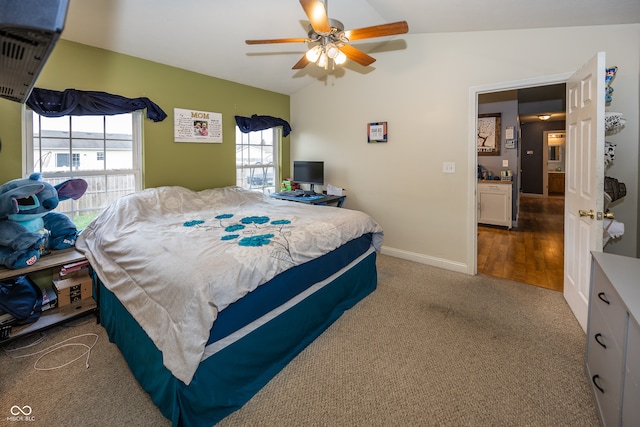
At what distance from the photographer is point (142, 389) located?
175cm

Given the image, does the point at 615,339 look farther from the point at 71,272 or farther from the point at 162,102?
the point at 162,102

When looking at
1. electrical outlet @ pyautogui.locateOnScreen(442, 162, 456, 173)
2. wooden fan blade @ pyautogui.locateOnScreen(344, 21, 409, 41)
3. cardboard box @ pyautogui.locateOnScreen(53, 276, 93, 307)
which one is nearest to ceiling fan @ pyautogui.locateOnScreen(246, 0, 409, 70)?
wooden fan blade @ pyautogui.locateOnScreen(344, 21, 409, 41)

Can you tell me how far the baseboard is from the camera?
3.51 metres

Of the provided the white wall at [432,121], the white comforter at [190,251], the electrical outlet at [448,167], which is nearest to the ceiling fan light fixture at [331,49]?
the white comforter at [190,251]

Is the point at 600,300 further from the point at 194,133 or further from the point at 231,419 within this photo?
the point at 194,133

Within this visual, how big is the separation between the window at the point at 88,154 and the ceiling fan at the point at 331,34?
6.61ft

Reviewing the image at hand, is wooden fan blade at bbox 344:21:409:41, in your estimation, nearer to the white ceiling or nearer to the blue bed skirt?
the white ceiling

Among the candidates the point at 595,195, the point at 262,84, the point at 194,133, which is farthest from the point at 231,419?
the point at 262,84

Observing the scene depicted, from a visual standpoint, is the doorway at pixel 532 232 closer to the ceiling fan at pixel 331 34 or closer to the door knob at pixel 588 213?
the door knob at pixel 588 213

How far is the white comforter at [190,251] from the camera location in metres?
1.42

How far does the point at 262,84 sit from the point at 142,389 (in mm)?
3890

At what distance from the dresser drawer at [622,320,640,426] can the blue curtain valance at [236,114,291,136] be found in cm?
409

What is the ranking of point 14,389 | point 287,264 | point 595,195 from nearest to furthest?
point 14,389, point 287,264, point 595,195

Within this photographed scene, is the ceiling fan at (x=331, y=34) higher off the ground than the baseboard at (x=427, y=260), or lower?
higher
